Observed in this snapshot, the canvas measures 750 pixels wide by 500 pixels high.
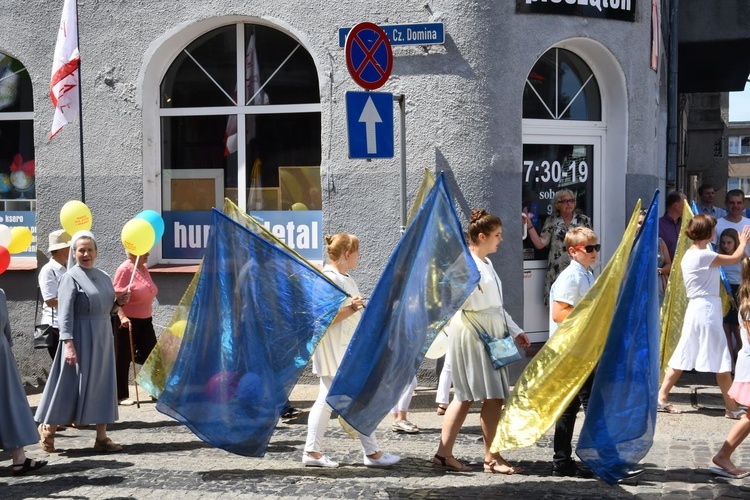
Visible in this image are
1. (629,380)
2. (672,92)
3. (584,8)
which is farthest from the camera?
(672,92)

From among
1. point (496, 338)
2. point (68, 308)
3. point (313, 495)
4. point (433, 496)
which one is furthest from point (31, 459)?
point (496, 338)

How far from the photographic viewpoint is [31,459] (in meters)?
7.17

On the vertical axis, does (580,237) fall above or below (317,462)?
above

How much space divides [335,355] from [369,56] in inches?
115

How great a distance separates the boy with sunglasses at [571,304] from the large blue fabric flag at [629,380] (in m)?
0.32

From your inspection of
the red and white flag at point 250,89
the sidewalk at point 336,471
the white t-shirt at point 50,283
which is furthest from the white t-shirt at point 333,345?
the red and white flag at point 250,89

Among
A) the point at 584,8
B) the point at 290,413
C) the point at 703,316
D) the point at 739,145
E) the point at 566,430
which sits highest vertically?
the point at 739,145

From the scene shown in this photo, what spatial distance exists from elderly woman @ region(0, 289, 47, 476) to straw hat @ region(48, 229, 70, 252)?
Answer: 186 cm

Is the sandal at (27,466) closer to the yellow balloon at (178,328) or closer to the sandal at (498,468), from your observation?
the yellow balloon at (178,328)

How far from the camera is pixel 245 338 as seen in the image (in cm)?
682

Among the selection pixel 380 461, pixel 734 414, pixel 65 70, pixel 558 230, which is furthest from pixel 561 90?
pixel 380 461

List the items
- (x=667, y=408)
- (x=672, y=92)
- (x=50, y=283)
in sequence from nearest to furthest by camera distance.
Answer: (x=50, y=283), (x=667, y=408), (x=672, y=92)

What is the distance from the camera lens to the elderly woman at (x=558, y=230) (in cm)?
1027

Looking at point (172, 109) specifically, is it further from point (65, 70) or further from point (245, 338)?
point (245, 338)
